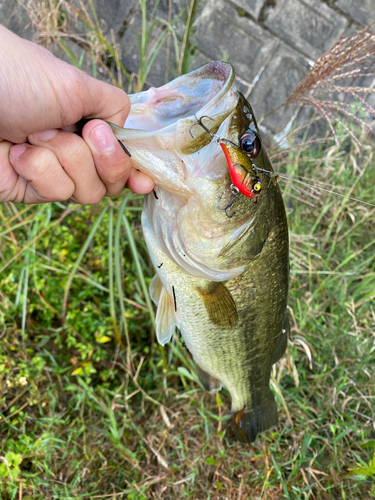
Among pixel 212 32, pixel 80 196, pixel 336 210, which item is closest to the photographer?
pixel 80 196

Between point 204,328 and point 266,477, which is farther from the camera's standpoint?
point 266,477

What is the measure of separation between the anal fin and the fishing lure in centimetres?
103

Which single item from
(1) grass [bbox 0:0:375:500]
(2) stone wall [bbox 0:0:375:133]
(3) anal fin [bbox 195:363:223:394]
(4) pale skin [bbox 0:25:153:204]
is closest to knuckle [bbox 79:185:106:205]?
(4) pale skin [bbox 0:25:153:204]

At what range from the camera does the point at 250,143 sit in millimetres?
1064

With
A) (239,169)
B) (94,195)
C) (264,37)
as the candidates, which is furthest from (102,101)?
(264,37)

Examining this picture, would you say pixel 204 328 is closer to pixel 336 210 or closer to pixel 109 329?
pixel 109 329

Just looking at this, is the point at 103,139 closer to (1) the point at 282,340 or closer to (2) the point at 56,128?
(2) the point at 56,128

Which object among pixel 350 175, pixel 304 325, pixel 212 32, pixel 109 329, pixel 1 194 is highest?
pixel 212 32

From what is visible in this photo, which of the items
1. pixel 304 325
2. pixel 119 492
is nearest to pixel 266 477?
pixel 119 492

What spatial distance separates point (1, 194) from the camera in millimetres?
1229

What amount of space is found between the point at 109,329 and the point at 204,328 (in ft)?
A: 3.62

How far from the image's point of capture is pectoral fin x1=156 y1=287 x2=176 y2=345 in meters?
1.40

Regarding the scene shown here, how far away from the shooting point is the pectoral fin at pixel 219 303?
1312 mm

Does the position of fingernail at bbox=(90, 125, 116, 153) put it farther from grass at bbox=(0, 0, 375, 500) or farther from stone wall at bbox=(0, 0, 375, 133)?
stone wall at bbox=(0, 0, 375, 133)
